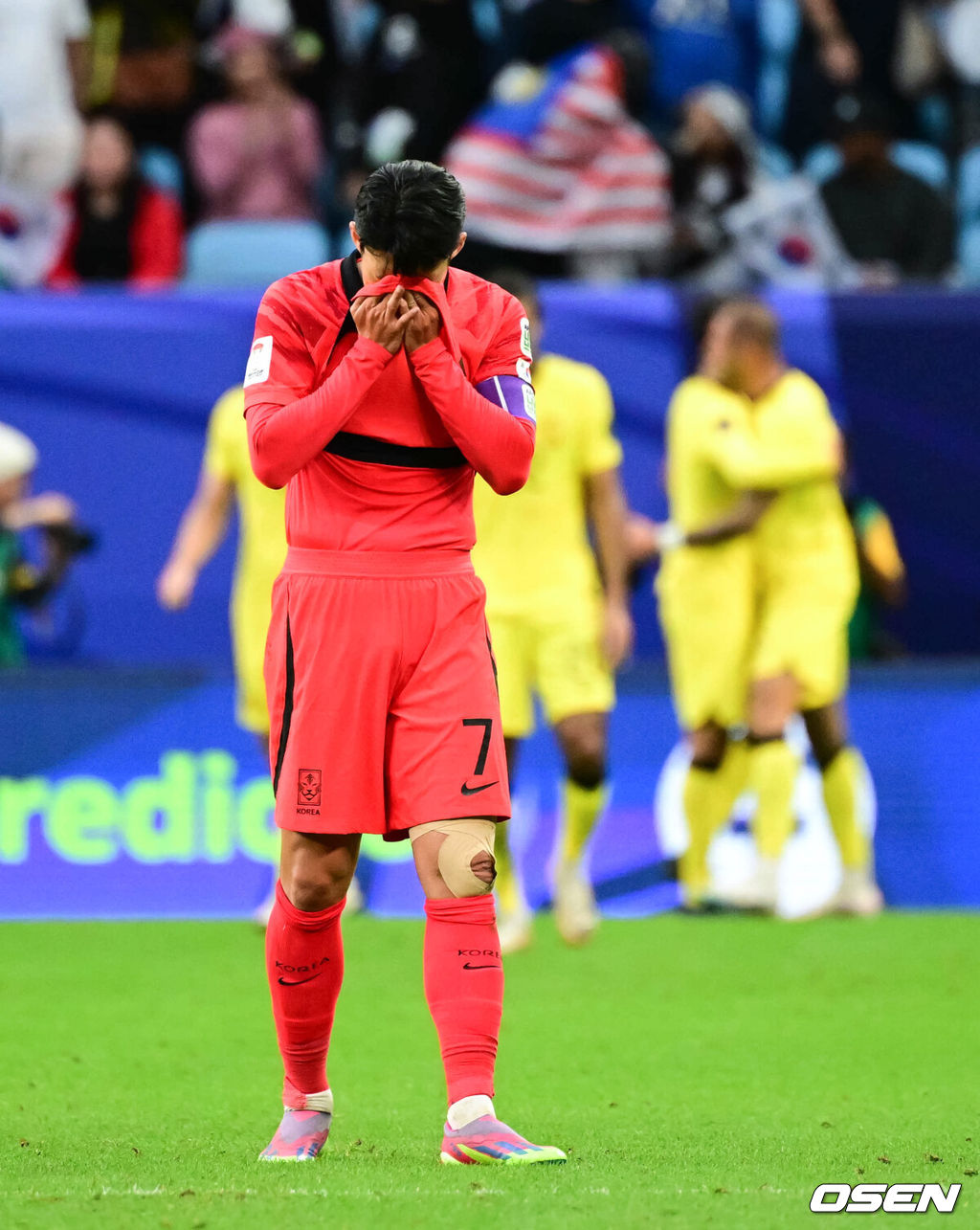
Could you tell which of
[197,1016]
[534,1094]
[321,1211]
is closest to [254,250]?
[197,1016]

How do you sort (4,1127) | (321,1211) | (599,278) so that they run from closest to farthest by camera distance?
(321,1211)
(4,1127)
(599,278)

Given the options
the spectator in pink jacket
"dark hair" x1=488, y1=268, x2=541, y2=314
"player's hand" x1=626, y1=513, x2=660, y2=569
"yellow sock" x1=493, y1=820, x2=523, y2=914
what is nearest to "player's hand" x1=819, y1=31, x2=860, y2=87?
the spectator in pink jacket

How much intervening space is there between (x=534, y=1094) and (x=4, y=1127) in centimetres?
130

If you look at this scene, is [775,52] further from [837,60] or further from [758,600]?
[758,600]

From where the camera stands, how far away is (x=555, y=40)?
40.7 ft

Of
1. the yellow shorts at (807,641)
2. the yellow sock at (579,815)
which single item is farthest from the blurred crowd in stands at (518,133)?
the yellow sock at (579,815)

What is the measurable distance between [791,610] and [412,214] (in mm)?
5609

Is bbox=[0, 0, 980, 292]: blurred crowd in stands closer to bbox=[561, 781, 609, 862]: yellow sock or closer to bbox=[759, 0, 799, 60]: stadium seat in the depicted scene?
bbox=[759, 0, 799, 60]: stadium seat

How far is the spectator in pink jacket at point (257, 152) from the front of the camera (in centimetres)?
1246

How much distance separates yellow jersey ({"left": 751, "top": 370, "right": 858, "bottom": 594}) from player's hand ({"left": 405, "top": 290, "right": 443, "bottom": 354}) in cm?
546

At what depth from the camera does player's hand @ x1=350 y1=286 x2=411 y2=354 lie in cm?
424

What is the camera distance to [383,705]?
4367 millimetres

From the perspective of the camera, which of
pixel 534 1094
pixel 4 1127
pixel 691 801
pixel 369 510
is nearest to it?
pixel 369 510

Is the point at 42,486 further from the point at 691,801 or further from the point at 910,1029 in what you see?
the point at 910,1029
